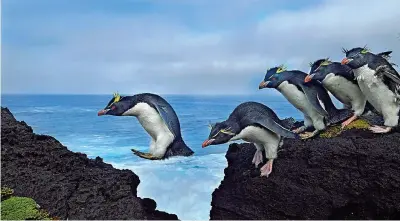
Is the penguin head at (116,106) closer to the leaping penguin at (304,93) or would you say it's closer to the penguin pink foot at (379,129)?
the leaping penguin at (304,93)

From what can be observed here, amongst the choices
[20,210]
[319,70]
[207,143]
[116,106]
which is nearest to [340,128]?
[319,70]

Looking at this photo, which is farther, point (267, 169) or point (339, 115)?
point (339, 115)

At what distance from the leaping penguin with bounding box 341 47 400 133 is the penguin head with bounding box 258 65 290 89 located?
0.65 metres

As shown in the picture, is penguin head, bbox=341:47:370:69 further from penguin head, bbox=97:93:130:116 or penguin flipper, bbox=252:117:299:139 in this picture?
penguin head, bbox=97:93:130:116

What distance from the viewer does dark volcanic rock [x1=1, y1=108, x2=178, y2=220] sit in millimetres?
4543

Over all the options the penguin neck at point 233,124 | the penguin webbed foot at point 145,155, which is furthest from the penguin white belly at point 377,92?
the penguin webbed foot at point 145,155

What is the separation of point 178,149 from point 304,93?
5.33 feet

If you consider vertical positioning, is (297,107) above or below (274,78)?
below

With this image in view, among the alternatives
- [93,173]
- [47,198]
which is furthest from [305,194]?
[47,198]

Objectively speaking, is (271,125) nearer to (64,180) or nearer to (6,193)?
(64,180)

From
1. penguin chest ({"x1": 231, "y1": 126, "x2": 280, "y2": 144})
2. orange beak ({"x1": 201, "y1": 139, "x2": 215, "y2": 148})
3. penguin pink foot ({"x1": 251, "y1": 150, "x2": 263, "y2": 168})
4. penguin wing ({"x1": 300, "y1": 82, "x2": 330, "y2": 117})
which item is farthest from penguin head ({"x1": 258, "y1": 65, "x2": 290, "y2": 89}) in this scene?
orange beak ({"x1": 201, "y1": 139, "x2": 215, "y2": 148})

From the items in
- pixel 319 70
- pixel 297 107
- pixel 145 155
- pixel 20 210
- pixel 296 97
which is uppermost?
pixel 319 70

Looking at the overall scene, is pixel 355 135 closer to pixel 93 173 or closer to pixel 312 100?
pixel 312 100

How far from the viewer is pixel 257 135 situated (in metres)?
4.92
